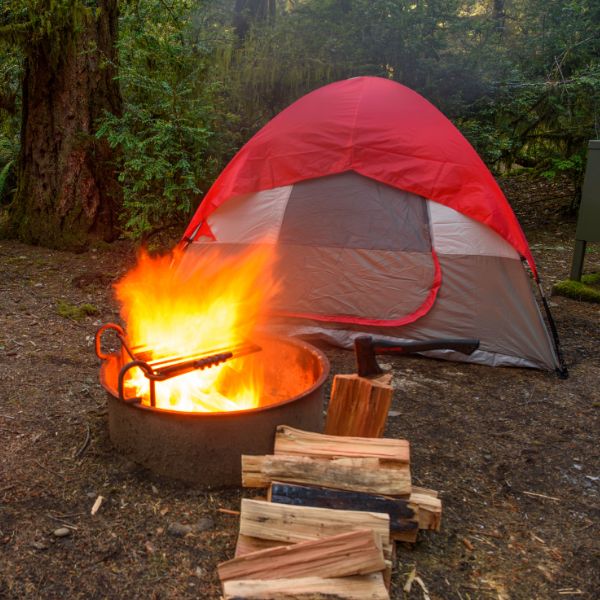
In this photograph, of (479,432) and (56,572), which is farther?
(479,432)

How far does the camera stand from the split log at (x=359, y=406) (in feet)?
9.41

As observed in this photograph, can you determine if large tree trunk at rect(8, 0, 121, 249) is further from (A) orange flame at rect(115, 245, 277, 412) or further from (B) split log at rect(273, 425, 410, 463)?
(B) split log at rect(273, 425, 410, 463)

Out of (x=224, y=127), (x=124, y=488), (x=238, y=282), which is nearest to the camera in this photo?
(x=124, y=488)

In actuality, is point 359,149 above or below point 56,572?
above

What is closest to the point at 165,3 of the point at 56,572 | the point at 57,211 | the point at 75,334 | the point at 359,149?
the point at 57,211

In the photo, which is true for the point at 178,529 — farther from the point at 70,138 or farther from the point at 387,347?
the point at 70,138

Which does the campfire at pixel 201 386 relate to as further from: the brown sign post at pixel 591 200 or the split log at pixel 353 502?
the brown sign post at pixel 591 200

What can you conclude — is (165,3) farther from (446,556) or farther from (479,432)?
(446,556)

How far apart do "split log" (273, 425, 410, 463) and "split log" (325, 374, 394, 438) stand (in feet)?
0.77

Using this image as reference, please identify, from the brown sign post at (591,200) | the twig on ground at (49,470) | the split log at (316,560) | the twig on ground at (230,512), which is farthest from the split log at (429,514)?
the brown sign post at (591,200)

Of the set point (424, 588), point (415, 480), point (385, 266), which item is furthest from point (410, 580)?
point (385, 266)

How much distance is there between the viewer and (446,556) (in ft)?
8.09

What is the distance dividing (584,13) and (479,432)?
805 centimetres

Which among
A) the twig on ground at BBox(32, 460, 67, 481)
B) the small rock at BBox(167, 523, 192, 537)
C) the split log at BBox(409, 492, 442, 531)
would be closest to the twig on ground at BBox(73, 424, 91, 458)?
the twig on ground at BBox(32, 460, 67, 481)
